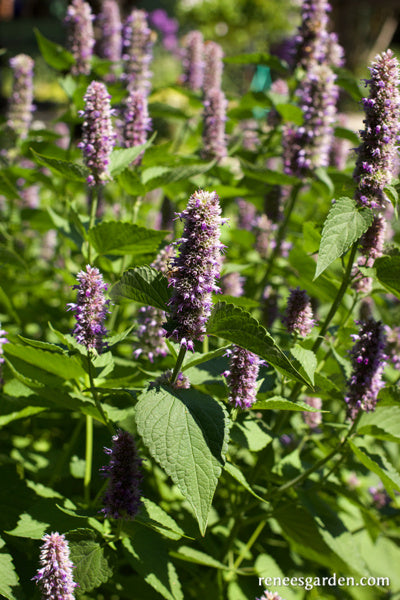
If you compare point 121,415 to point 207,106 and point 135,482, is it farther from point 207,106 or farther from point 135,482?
point 207,106

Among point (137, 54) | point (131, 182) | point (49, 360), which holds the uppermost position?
point (137, 54)

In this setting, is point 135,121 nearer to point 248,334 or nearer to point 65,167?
point 65,167

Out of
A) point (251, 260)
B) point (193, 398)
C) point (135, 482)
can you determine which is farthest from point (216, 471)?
point (251, 260)

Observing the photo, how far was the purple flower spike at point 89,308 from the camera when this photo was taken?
196cm

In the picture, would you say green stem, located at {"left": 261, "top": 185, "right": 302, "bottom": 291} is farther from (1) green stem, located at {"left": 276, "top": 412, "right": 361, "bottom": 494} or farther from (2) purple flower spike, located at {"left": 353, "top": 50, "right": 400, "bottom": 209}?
(1) green stem, located at {"left": 276, "top": 412, "right": 361, "bottom": 494}

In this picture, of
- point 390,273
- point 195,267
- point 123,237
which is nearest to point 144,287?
point 195,267

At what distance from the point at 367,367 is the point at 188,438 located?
957 millimetres

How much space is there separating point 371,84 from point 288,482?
184 centimetres

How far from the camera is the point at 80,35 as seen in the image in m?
4.00

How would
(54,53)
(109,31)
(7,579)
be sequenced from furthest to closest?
1. (109,31)
2. (54,53)
3. (7,579)

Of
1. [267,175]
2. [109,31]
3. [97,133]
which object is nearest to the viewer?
[97,133]

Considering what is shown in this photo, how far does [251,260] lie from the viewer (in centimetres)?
391

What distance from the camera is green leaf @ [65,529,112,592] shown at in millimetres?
1908

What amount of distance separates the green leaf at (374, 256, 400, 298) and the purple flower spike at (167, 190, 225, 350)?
0.86 meters
